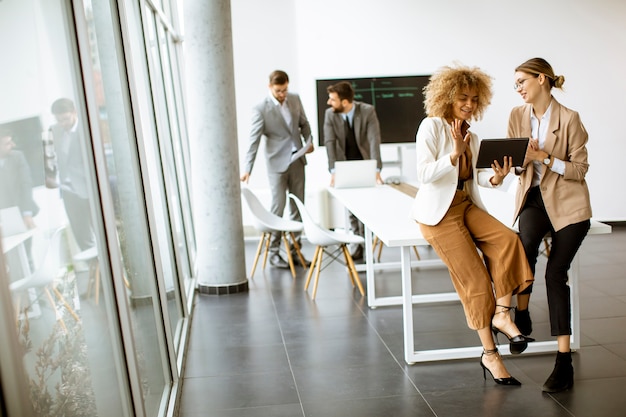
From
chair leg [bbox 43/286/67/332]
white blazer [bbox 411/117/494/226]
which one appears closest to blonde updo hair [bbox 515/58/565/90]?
white blazer [bbox 411/117/494/226]

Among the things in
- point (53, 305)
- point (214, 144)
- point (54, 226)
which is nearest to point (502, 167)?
point (54, 226)

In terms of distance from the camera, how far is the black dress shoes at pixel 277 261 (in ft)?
29.0

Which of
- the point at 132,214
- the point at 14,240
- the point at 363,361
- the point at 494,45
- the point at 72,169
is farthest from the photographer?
the point at 494,45

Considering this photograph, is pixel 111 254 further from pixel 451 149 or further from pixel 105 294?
pixel 451 149

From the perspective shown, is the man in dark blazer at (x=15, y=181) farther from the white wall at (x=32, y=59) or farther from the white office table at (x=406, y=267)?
the white office table at (x=406, y=267)

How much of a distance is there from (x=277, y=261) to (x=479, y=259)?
4.22 m

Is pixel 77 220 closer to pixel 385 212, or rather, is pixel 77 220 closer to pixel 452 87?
pixel 452 87

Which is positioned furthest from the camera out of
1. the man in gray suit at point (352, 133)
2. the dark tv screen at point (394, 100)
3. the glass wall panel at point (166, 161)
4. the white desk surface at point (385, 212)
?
the dark tv screen at point (394, 100)

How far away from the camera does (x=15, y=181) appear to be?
7.41 feet

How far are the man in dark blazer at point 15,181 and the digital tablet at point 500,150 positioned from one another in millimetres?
2925

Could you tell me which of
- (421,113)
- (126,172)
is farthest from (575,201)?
(421,113)

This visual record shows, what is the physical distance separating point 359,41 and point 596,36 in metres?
3.13

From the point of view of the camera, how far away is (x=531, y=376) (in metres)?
5.00

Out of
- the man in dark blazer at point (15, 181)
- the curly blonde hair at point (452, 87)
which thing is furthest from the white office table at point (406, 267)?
the man in dark blazer at point (15, 181)
